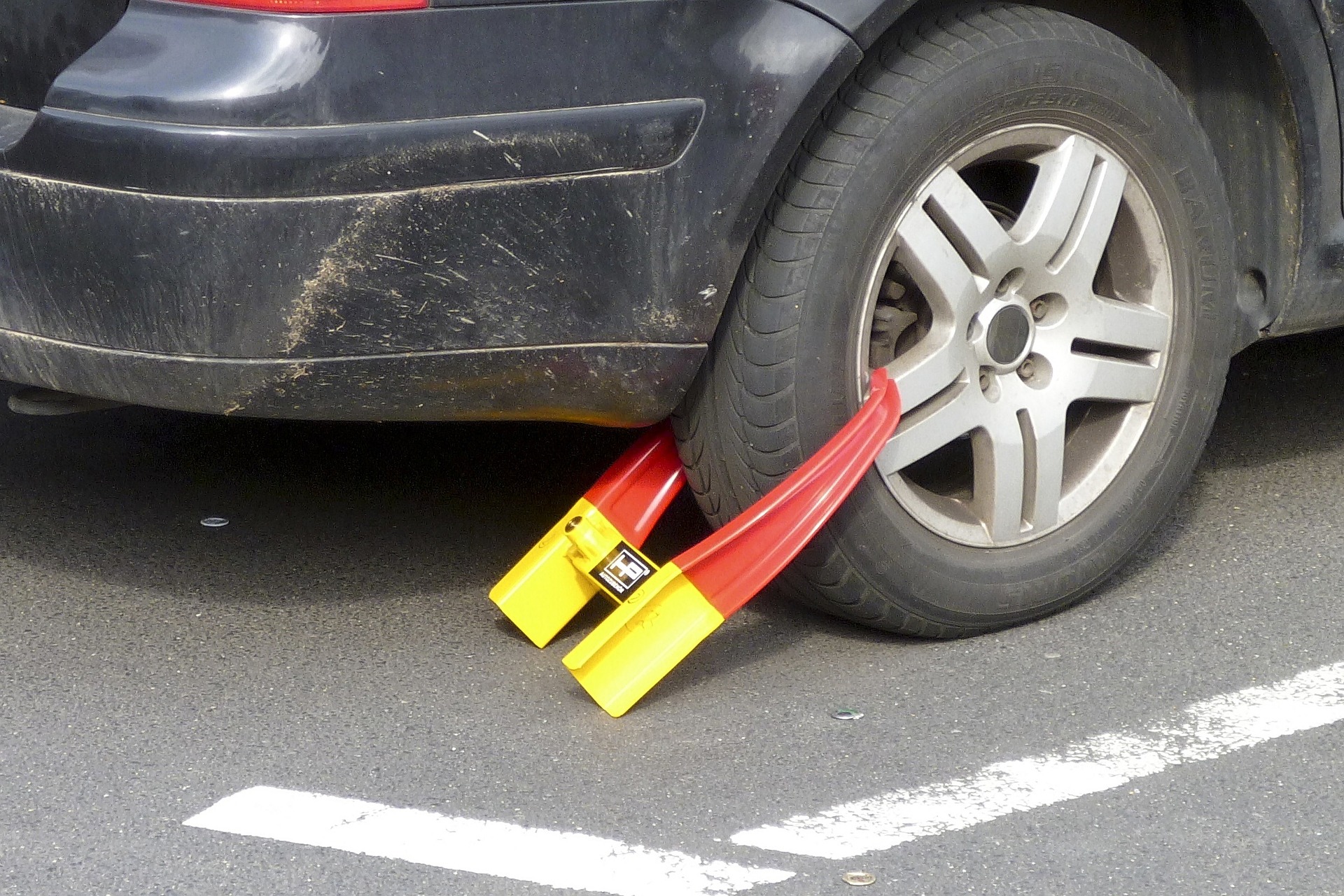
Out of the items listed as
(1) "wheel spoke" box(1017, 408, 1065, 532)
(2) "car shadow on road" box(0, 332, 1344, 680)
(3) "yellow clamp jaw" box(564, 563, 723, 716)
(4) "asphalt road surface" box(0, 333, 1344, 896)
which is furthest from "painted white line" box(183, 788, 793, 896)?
(1) "wheel spoke" box(1017, 408, 1065, 532)

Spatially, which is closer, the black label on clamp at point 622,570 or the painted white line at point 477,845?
the painted white line at point 477,845

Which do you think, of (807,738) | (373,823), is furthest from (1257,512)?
(373,823)

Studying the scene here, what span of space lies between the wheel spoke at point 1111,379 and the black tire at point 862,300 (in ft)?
0.12

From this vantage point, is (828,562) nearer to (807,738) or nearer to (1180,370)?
(807,738)

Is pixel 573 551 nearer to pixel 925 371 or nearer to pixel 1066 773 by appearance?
pixel 925 371

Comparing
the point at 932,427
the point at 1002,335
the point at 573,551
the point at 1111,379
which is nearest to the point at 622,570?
the point at 573,551

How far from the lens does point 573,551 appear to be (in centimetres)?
252

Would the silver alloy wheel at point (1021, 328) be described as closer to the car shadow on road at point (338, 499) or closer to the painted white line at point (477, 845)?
the car shadow on road at point (338, 499)

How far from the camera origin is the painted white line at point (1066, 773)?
1979 mm

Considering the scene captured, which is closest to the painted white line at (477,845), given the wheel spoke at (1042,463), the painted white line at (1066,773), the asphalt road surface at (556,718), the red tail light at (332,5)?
the asphalt road surface at (556,718)

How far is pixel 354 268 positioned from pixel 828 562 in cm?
87

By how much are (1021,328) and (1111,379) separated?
227mm

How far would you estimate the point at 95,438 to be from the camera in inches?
136

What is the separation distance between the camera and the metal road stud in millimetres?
2533
